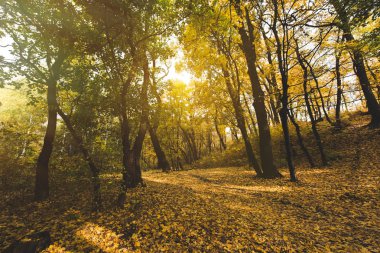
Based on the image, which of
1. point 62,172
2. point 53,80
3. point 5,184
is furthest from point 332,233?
point 5,184

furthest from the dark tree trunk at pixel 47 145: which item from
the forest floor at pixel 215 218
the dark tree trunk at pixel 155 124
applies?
the dark tree trunk at pixel 155 124

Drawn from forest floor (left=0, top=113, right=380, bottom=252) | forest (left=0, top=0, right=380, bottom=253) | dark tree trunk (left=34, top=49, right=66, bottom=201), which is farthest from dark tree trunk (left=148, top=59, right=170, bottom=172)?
forest floor (left=0, top=113, right=380, bottom=252)

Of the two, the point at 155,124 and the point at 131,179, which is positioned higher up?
the point at 155,124

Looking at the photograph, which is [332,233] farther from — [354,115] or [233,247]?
[354,115]

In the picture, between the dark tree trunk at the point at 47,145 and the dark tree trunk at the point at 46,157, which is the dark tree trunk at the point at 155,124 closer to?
the dark tree trunk at the point at 47,145

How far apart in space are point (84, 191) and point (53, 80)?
521 centimetres

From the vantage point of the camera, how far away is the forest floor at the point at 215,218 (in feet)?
15.6

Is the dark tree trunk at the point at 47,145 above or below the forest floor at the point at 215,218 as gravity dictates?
above

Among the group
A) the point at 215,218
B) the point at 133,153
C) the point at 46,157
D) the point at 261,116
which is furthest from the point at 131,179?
the point at 261,116

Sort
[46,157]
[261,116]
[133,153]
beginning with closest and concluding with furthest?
[46,157], [133,153], [261,116]

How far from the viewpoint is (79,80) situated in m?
9.43

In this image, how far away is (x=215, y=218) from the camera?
611 cm

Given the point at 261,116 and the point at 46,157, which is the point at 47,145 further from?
the point at 261,116

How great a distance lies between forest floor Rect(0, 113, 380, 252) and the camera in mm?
4746
